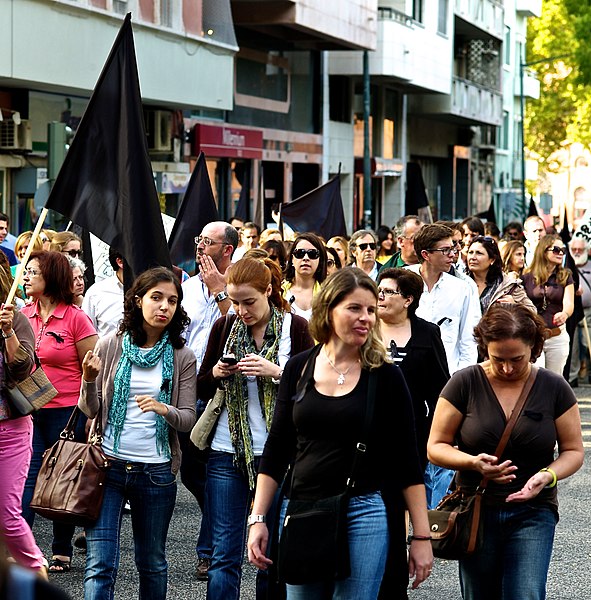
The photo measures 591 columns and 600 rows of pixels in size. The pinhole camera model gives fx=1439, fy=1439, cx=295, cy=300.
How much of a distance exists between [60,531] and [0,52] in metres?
10.5

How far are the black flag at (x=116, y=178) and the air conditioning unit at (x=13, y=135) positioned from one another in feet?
36.5

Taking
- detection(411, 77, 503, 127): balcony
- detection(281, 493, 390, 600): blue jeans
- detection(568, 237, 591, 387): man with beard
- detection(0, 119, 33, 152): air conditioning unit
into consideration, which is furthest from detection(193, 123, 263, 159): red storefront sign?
detection(281, 493, 390, 600): blue jeans

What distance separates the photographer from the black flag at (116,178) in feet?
25.5

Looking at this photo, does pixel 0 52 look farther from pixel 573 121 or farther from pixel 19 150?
pixel 573 121

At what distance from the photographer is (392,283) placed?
7.82 metres

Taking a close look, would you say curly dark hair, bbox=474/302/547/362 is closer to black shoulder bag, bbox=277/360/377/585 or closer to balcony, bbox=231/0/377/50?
black shoulder bag, bbox=277/360/377/585

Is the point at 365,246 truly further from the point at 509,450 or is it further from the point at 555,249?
the point at 509,450

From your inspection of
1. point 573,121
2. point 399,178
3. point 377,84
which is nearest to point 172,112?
point 377,84

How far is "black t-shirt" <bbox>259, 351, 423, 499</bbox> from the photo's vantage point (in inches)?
193

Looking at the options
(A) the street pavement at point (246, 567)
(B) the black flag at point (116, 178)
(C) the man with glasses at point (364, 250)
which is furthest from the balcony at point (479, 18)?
(B) the black flag at point (116, 178)

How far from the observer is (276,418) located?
517 cm

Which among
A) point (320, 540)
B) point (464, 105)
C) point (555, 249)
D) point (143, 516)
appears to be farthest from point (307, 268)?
point (464, 105)

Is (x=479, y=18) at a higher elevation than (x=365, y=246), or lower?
higher

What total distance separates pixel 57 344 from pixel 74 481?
2.04 m
